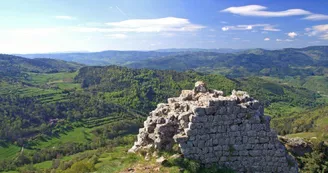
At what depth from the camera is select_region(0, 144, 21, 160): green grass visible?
110m

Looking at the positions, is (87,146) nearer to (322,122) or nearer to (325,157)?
(325,157)

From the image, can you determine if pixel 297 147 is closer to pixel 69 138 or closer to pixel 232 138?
pixel 232 138

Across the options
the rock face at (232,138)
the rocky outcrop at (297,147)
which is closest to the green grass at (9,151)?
the rocky outcrop at (297,147)

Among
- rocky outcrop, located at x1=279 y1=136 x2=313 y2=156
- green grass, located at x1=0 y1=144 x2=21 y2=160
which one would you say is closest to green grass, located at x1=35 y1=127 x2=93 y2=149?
green grass, located at x1=0 y1=144 x2=21 y2=160

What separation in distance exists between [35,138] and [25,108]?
31.6 metres

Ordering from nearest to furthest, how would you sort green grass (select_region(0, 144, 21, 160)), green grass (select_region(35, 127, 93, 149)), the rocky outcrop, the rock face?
the rock face < the rocky outcrop < green grass (select_region(0, 144, 21, 160)) < green grass (select_region(35, 127, 93, 149))

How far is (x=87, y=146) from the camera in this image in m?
113

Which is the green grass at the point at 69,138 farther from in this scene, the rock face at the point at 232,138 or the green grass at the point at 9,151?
the rock face at the point at 232,138

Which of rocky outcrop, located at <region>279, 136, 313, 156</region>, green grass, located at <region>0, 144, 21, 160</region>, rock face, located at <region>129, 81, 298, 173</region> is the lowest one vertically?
green grass, located at <region>0, 144, 21, 160</region>

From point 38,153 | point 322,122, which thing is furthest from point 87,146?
point 322,122

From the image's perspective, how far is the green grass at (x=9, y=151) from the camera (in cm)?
10965

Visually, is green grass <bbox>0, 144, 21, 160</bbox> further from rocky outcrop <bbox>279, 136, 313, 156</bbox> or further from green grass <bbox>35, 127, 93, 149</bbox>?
rocky outcrop <bbox>279, 136, 313, 156</bbox>

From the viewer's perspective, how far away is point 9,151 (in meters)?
115

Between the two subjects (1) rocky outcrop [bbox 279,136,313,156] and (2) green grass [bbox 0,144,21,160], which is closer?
(1) rocky outcrop [bbox 279,136,313,156]
